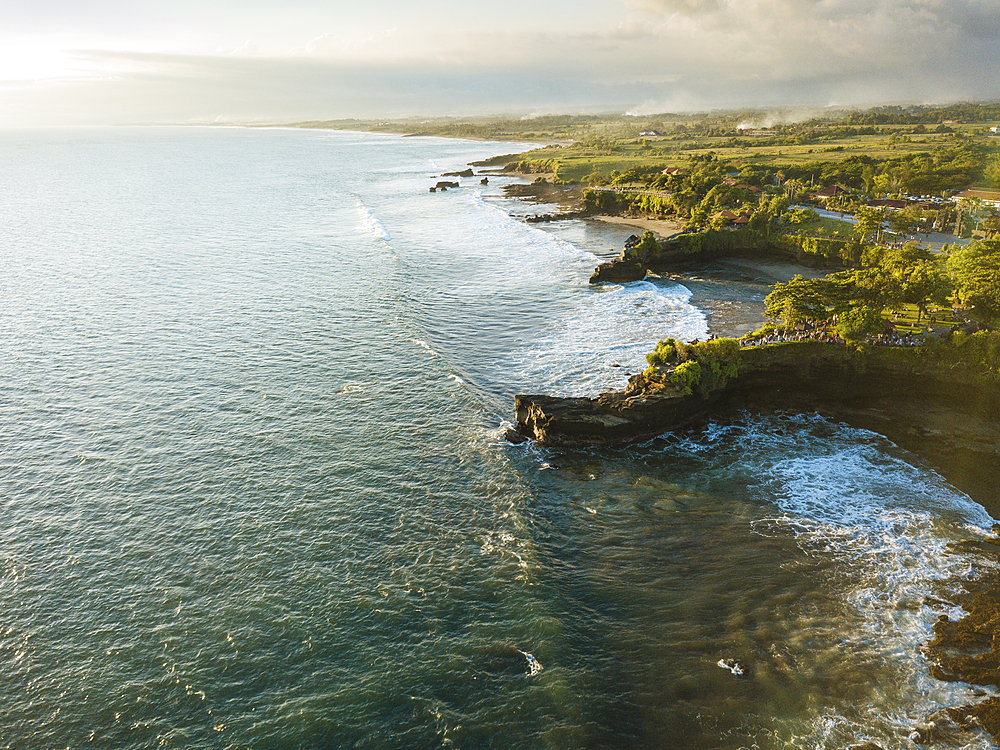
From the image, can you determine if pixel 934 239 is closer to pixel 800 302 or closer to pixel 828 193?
pixel 828 193

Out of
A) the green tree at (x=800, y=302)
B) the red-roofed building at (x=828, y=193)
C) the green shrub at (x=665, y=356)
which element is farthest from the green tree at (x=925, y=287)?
the red-roofed building at (x=828, y=193)

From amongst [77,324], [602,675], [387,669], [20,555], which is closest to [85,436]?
[20,555]

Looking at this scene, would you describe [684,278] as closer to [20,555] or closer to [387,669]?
[387,669]

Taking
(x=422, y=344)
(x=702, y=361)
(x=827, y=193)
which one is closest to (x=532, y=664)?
(x=702, y=361)

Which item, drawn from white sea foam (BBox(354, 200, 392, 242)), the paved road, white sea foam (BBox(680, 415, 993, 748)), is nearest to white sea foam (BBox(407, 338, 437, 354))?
white sea foam (BBox(680, 415, 993, 748))

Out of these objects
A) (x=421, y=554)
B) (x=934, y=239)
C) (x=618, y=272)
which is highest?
(x=934, y=239)

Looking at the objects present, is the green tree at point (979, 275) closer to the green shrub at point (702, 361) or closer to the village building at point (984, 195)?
the green shrub at point (702, 361)
